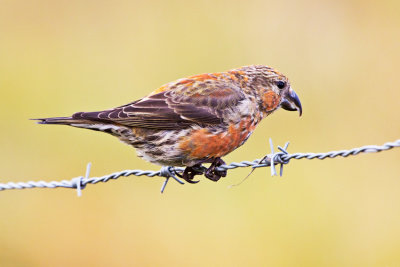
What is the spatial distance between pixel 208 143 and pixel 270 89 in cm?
120

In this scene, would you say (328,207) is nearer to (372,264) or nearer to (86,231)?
(372,264)

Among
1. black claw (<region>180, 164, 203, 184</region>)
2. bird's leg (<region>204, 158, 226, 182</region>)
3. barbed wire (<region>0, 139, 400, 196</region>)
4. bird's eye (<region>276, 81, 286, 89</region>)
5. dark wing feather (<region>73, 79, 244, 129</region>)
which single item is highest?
bird's eye (<region>276, 81, 286, 89</region>)

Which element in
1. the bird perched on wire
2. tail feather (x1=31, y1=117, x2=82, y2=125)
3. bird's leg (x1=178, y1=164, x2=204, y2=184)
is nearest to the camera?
tail feather (x1=31, y1=117, x2=82, y2=125)

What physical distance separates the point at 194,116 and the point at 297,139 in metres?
4.23

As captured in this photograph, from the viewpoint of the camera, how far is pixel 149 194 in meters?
10.1

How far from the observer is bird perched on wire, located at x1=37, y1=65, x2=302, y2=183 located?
6.30 meters

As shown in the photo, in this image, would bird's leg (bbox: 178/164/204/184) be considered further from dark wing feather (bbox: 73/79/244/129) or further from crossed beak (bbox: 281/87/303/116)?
crossed beak (bbox: 281/87/303/116)

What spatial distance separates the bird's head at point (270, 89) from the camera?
7.09 m

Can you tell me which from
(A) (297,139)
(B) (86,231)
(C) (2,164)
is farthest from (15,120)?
(A) (297,139)

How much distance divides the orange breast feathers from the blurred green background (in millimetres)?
3154

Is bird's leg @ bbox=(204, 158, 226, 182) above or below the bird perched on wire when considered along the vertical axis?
below

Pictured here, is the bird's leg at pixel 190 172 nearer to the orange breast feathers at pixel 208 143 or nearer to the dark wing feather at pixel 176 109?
the orange breast feathers at pixel 208 143

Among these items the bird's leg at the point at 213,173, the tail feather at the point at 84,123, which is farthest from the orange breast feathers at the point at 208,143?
the tail feather at the point at 84,123

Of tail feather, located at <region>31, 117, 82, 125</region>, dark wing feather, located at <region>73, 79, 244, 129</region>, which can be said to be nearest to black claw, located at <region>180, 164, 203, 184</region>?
dark wing feather, located at <region>73, 79, 244, 129</region>
